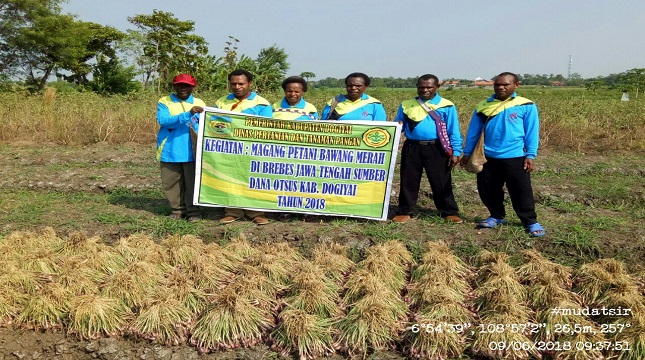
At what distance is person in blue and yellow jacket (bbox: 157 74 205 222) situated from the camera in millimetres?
4958

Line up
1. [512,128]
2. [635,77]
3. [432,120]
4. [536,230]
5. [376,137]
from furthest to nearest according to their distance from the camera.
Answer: [635,77]
[376,137]
[432,120]
[536,230]
[512,128]

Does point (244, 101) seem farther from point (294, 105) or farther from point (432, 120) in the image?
point (432, 120)

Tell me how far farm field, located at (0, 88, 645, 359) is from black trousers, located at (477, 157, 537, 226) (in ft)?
0.77

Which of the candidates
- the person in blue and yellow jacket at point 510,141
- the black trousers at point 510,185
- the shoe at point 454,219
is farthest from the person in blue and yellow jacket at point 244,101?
the black trousers at point 510,185

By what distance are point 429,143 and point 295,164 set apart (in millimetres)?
1426

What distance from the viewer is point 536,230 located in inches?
183

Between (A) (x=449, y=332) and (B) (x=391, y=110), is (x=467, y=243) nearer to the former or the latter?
(A) (x=449, y=332)

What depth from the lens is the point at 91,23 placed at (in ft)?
93.4

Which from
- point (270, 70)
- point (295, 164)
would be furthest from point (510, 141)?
point (270, 70)

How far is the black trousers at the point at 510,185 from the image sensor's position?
464cm

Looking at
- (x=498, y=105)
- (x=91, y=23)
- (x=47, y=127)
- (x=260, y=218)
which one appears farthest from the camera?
(x=91, y=23)

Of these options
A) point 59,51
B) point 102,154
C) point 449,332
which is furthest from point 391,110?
point 59,51

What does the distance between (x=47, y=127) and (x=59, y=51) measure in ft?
50.3

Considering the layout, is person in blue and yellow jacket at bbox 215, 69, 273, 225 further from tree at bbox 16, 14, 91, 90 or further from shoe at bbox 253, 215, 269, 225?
tree at bbox 16, 14, 91, 90
